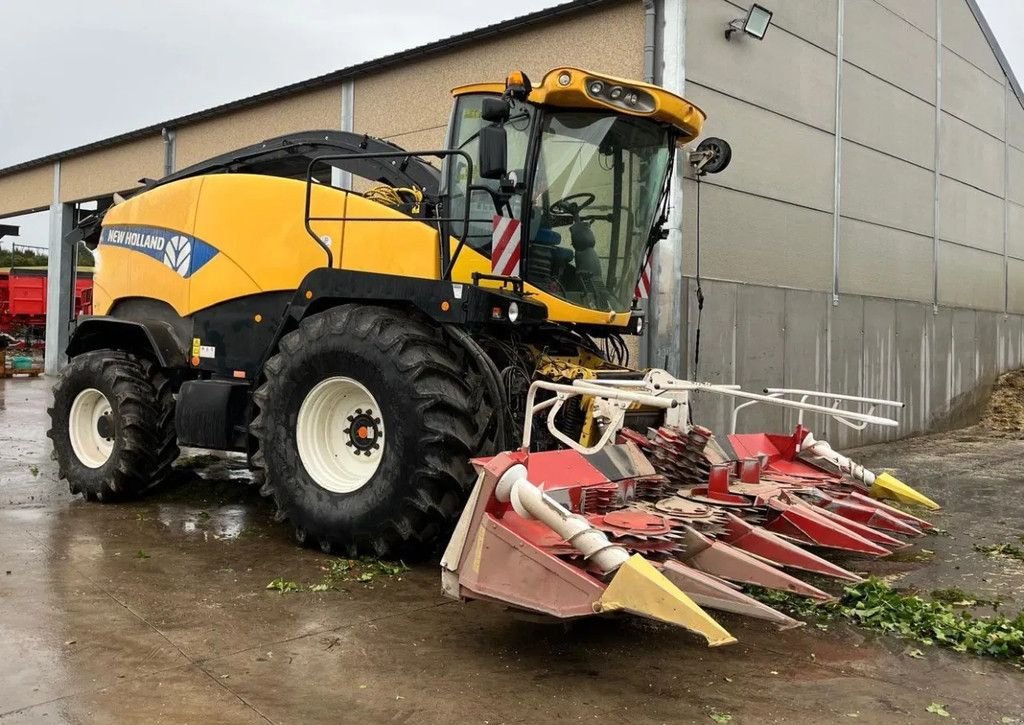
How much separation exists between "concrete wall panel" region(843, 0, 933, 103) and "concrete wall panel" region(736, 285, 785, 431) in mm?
3832

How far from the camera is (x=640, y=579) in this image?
3.28 m

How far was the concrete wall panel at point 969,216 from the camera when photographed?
14086mm

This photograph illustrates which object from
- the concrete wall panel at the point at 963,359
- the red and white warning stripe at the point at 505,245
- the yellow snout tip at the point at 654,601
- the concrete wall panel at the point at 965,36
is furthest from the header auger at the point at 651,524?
the concrete wall panel at the point at 965,36

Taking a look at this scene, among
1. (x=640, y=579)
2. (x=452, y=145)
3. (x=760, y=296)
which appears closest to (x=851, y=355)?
(x=760, y=296)

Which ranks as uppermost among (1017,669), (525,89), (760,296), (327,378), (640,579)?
(525,89)

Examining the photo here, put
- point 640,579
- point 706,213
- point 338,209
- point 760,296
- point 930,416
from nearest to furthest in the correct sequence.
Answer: point 640,579 < point 338,209 < point 706,213 < point 760,296 < point 930,416

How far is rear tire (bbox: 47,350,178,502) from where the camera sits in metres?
6.66

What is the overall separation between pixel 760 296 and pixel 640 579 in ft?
24.0

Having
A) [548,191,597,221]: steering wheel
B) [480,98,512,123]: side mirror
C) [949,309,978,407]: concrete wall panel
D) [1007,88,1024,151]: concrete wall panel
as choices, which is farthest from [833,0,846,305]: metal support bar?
[480,98,512,123]: side mirror

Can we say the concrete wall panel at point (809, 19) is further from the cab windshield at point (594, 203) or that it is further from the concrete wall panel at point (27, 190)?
the concrete wall panel at point (27, 190)

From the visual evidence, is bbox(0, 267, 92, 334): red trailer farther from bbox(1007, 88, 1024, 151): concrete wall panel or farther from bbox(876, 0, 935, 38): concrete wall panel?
bbox(1007, 88, 1024, 151): concrete wall panel

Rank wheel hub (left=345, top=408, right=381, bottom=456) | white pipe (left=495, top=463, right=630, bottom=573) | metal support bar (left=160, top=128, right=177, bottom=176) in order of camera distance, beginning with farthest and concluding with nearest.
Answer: metal support bar (left=160, top=128, right=177, bottom=176), wheel hub (left=345, top=408, right=381, bottom=456), white pipe (left=495, top=463, right=630, bottom=573)

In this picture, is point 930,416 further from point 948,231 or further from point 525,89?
point 525,89

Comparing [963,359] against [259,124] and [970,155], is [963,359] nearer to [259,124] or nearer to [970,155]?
[970,155]
